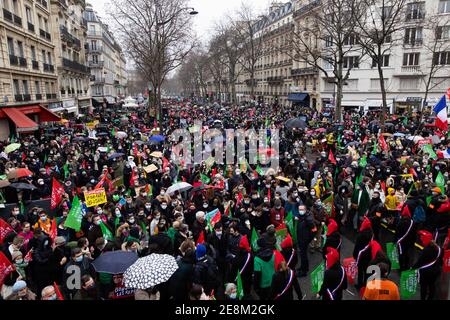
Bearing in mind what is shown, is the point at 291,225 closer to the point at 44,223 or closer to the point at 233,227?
the point at 233,227

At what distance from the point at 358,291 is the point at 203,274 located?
3300mm

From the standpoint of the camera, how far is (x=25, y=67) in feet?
79.4

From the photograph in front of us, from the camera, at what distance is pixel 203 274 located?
5309 millimetres

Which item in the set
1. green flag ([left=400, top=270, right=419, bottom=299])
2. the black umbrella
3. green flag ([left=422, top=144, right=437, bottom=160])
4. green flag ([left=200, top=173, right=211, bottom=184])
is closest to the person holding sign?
green flag ([left=400, top=270, right=419, bottom=299])

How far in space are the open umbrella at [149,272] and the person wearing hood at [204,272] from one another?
1.60 ft

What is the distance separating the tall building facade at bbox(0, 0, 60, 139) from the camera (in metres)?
21.0

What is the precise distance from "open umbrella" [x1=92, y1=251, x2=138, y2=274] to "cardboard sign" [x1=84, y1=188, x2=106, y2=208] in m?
3.40

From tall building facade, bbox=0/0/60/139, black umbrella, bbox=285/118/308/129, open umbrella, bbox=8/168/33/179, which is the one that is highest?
tall building facade, bbox=0/0/60/139

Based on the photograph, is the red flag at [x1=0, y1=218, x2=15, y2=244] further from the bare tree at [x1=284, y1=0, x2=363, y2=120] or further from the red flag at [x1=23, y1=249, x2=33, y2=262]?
the bare tree at [x1=284, y1=0, x2=363, y2=120]

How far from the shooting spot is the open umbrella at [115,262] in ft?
16.5

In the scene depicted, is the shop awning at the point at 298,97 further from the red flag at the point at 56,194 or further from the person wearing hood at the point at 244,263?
the person wearing hood at the point at 244,263

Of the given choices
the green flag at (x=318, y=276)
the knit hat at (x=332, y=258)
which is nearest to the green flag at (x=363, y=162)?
the green flag at (x=318, y=276)

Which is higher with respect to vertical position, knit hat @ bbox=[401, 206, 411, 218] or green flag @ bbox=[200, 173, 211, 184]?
knit hat @ bbox=[401, 206, 411, 218]

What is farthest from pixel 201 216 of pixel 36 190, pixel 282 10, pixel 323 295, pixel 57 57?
pixel 282 10
